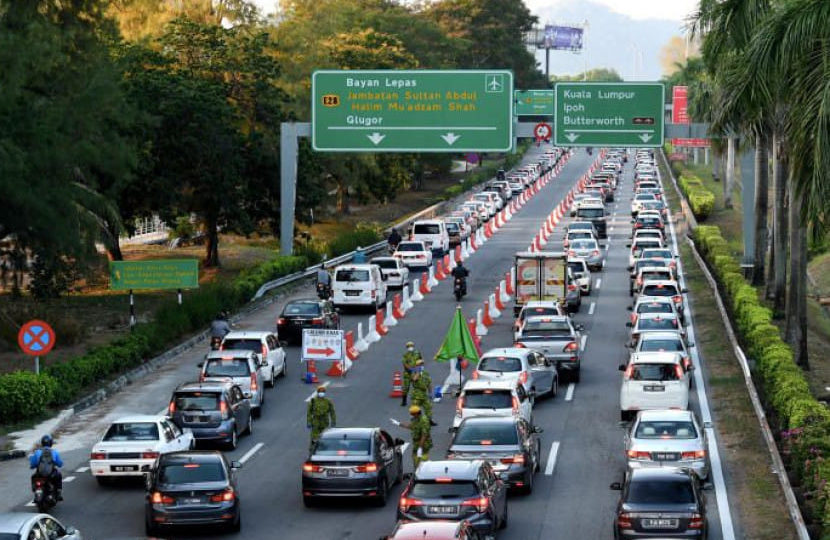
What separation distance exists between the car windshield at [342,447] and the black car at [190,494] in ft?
7.11

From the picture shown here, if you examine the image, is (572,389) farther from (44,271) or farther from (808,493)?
(44,271)

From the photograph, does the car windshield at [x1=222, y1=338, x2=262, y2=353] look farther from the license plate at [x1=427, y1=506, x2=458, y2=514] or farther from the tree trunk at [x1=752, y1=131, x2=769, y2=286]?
the tree trunk at [x1=752, y1=131, x2=769, y2=286]

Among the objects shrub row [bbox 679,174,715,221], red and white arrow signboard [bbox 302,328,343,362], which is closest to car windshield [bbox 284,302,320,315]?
red and white arrow signboard [bbox 302,328,343,362]

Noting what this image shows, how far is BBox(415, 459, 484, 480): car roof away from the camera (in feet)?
71.9

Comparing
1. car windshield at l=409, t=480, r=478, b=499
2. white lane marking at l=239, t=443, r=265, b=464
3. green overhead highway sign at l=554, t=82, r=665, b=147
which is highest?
green overhead highway sign at l=554, t=82, r=665, b=147

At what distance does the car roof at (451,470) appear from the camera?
21922mm

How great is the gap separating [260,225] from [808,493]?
154 ft

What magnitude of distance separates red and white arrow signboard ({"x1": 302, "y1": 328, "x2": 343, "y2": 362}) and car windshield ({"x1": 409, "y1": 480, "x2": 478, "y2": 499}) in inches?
681

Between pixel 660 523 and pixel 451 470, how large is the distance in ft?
10.4

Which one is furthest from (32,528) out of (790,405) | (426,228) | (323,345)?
(426,228)

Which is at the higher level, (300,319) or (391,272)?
(391,272)

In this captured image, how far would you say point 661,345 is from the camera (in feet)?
120

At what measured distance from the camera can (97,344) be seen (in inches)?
1735

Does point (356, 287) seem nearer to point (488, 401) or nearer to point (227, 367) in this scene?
point (227, 367)
